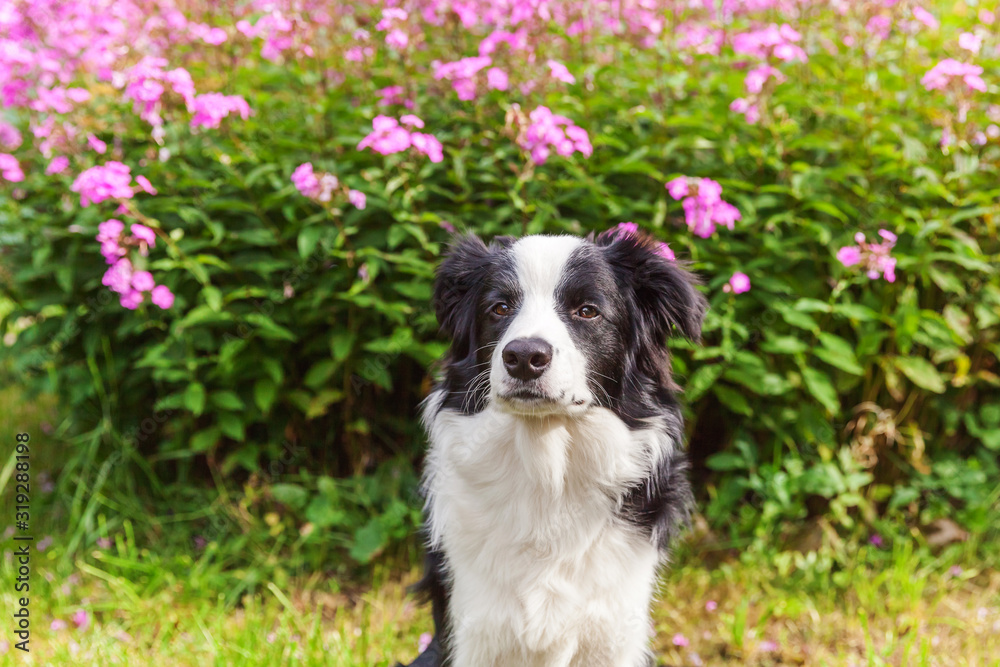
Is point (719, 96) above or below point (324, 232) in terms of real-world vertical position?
above

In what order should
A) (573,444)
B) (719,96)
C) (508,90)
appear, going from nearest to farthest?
(573,444)
(508,90)
(719,96)

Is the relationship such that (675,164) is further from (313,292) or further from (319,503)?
(319,503)

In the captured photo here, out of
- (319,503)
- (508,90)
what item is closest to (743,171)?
(508,90)

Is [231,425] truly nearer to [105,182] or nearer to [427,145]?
[105,182]

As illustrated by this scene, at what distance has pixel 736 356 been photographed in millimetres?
3416

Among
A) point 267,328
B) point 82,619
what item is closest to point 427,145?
point 267,328

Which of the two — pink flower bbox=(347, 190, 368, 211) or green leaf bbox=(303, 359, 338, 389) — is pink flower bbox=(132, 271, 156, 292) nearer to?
green leaf bbox=(303, 359, 338, 389)

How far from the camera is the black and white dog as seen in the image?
2.15m

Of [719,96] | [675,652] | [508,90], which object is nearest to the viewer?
[675,652]

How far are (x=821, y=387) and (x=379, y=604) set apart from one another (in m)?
2.22

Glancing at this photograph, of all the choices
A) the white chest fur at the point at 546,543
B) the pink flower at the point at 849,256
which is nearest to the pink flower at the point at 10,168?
the white chest fur at the point at 546,543

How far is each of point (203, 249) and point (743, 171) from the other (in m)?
2.61

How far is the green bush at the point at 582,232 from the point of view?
11.3 feet

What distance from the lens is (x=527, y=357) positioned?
77.4 inches
